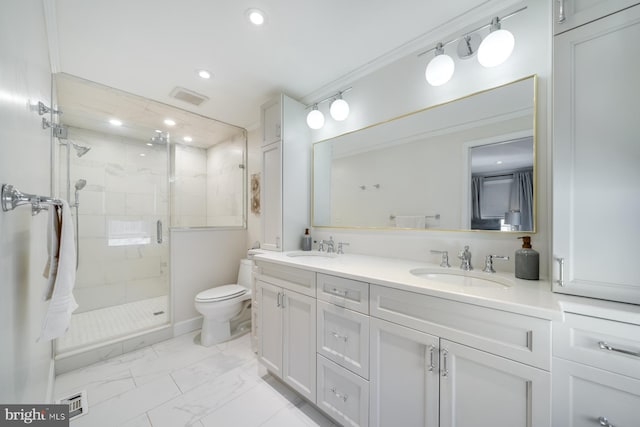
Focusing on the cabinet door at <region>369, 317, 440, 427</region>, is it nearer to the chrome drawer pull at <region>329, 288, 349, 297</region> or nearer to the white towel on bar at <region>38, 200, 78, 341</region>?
the chrome drawer pull at <region>329, 288, 349, 297</region>

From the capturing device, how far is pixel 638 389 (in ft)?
2.18

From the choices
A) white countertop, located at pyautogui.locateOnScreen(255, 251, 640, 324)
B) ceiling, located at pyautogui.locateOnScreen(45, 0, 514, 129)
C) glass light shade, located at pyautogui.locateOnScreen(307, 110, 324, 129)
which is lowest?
Answer: white countertop, located at pyautogui.locateOnScreen(255, 251, 640, 324)

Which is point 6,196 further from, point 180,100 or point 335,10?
point 180,100

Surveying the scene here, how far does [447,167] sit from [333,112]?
1.03 m

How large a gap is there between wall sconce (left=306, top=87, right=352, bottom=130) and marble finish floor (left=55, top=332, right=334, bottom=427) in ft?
6.97

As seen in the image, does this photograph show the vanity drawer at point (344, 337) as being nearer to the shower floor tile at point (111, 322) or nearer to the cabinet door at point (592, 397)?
the cabinet door at point (592, 397)

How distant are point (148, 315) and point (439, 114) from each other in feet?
11.6

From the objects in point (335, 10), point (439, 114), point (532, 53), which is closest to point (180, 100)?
point (335, 10)

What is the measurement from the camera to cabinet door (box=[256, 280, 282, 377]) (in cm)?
160

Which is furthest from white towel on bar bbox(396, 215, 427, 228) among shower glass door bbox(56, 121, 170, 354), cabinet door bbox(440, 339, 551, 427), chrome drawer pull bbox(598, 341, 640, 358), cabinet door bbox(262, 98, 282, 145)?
shower glass door bbox(56, 121, 170, 354)

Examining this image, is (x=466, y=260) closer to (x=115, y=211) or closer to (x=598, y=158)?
(x=598, y=158)

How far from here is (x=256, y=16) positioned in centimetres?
138

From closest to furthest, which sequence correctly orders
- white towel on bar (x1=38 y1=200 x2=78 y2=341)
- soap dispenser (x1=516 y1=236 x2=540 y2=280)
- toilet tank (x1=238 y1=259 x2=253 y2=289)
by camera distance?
white towel on bar (x1=38 y1=200 x2=78 y2=341) → soap dispenser (x1=516 y1=236 x2=540 y2=280) → toilet tank (x1=238 y1=259 x2=253 y2=289)

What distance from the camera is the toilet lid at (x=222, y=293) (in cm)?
220
